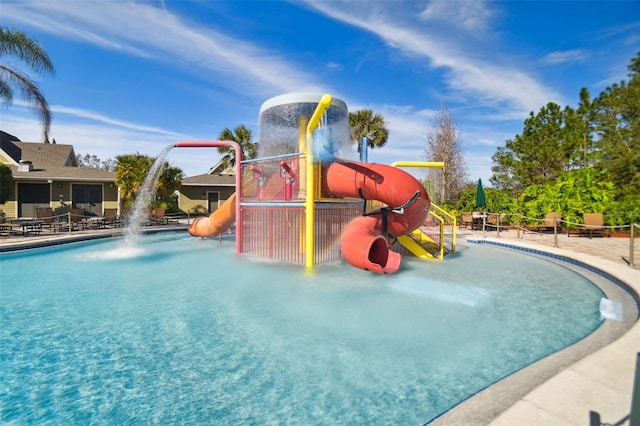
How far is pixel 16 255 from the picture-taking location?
10.7m

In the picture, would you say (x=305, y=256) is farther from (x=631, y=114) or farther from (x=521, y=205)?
(x=631, y=114)

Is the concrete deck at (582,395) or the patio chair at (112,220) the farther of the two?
the patio chair at (112,220)

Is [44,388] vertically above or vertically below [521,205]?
below

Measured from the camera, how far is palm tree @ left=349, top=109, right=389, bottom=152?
92.1 feet

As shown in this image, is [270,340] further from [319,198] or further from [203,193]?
[203,193]

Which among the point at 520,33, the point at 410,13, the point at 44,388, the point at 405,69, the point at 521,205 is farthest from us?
the point at 405,69

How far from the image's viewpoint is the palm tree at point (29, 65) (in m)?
13.0

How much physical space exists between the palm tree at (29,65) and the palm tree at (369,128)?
20.1 m

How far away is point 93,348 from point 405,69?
22.1 metres

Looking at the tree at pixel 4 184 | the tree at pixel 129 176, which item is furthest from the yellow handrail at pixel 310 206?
the tree at pixel 4 184

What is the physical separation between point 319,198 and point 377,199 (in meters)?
1.48

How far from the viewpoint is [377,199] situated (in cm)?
791

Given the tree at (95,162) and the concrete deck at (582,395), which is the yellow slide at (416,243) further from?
the tree at (95,162)

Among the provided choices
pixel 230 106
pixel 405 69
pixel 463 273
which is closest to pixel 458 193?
pixel 405 69
